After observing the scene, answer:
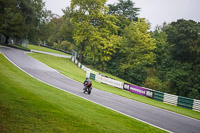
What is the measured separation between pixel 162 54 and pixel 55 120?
2032 inches

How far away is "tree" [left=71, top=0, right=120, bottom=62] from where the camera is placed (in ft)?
154

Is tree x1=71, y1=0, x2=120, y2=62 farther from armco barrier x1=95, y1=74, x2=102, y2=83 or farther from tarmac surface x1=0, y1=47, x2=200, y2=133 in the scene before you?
tarmac surface x1=0, y1=47, x2=200, y2=133

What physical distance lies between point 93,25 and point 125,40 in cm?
1085

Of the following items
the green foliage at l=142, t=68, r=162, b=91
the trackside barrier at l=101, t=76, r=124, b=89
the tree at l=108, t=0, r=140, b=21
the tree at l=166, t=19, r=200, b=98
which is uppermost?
the tree at l=108, t=0, r=140, b=21

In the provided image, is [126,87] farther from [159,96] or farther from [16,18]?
[16,18]

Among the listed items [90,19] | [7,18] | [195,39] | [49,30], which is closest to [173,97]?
[195,39]

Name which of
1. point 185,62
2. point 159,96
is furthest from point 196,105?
point 185,62

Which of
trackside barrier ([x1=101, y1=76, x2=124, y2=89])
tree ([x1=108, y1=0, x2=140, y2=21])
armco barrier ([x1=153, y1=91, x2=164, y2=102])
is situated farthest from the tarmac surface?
tree ([x1=108, y1=0, x2=140, y2=21])

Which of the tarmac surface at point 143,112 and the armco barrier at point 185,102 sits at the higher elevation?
the tarmac surface at point 143,112

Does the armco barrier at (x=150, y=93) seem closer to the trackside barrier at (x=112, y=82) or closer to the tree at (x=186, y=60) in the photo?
the trackside barrier at (x=112, y=82)

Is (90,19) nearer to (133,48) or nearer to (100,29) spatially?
(100,29)

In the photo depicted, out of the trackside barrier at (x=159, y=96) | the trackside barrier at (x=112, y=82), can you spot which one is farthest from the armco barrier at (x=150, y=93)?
the trackside barrier at (x=112, y=82)

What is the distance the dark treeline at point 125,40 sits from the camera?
131 feet

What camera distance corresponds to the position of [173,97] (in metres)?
24.0
